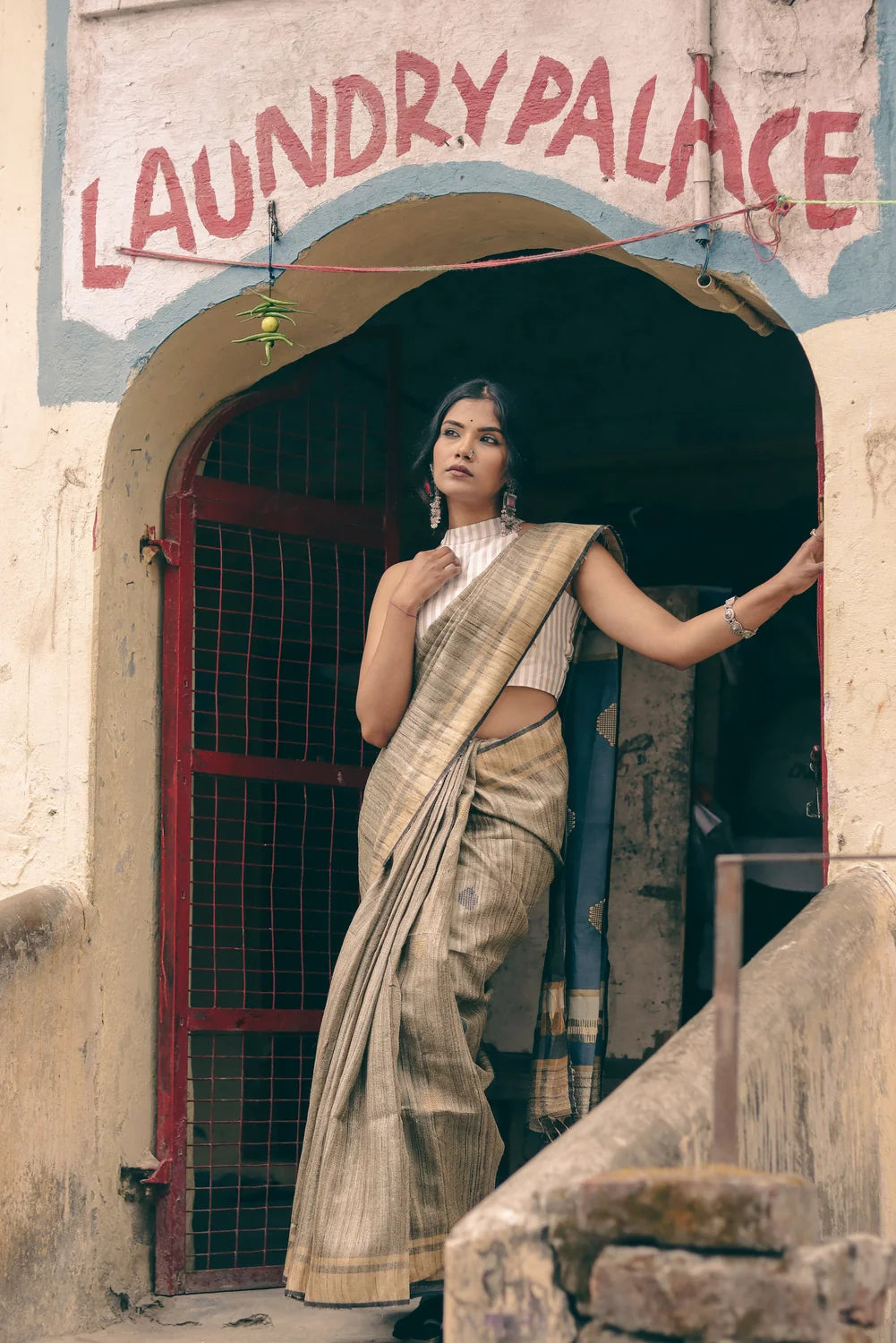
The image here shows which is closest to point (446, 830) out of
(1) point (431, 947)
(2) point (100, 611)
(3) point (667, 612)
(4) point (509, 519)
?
(1) point (431, 947)

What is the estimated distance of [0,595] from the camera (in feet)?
15.8

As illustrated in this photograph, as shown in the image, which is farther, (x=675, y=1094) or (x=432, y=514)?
(x=432, y=514)

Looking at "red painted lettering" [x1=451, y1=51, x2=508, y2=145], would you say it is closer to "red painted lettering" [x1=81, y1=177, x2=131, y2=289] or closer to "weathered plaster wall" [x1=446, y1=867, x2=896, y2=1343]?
"red painted lettering" [x1=81, y1=177, x2=131, y2=289]

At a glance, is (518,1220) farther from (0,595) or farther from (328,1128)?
(0,595)

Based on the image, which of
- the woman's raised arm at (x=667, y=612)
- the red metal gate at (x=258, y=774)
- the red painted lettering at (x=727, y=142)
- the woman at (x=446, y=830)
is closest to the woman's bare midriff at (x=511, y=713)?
the woman at (x=446, y=830)

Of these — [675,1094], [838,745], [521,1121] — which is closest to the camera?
[675,1094]

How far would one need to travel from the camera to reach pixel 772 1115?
330 cm

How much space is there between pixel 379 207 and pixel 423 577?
96 centimetres

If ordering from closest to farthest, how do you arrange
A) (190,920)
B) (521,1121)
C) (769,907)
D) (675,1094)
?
1. (675,1094)
2. (190,920)
3. (521,1121)
4. (769,907)

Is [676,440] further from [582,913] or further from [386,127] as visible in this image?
[582,913]

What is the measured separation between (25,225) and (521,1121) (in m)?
3.00

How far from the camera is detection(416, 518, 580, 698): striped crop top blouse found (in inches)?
178

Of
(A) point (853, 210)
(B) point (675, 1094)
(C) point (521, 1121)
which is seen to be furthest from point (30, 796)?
(A) point (853, 210)

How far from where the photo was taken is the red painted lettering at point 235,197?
4.68 metres
